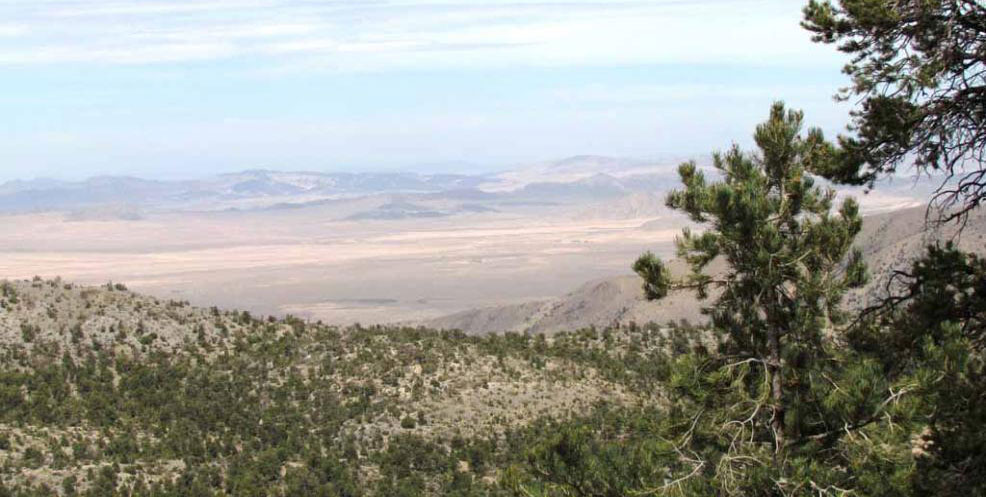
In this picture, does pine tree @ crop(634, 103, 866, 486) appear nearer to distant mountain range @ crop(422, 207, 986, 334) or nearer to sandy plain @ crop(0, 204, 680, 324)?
distant mountain range @ crop(422, 207, 986, 334)

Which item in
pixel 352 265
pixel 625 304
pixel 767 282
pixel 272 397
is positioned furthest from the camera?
pixel 352 265

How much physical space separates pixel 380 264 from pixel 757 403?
13619 centimetres

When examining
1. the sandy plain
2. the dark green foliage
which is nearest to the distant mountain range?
the sandy plain

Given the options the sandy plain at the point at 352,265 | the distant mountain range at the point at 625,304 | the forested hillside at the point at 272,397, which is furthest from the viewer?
the sandy plain at the point at 352,265

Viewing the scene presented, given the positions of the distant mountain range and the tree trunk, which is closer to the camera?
the tree trunk

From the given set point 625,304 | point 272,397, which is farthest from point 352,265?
point 272,397

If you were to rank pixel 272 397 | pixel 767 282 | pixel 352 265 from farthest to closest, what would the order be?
1. pixel 352 265
2. pixel 272 397
3. pixel 767 282

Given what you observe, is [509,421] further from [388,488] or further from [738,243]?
[738,243]

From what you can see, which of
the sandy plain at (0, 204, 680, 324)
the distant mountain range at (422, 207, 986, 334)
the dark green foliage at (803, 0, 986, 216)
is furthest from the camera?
the sandy plain at (0, 204, 680, 324)

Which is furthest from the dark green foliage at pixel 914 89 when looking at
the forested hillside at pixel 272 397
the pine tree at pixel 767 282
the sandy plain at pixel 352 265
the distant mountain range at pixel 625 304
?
the sandy plain at pixel 352 265

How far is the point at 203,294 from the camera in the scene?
11144 cm

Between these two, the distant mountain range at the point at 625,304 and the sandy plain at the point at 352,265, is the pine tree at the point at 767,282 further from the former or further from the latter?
the sandy plain at the point at 352,265

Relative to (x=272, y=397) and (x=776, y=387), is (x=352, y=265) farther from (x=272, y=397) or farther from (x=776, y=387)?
(x=776, y=387)

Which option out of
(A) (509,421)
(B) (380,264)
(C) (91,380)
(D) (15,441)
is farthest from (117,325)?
(B) (380,264)
